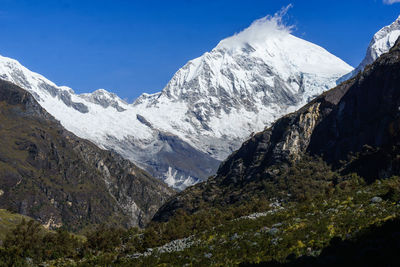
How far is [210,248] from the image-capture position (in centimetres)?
5019

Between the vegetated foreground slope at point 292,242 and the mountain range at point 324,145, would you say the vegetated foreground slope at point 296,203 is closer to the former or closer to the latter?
the vegetated foreground slope at point 292,242

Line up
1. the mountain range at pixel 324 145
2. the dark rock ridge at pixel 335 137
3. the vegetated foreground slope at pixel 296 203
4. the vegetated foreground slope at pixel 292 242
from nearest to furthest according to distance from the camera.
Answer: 1. the vegetated foreground slope at pixel 292 242
2. the vegetated foreground slope at pixel 296 203
3. the mountain range at pixel 324 145
4. the dark rock ridge at pixel 335 137

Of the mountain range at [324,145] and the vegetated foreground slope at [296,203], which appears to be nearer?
the vegetated foreground slope at [296,203]

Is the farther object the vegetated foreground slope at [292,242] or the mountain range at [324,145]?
the mountain range at [324,145]

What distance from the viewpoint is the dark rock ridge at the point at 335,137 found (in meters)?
116

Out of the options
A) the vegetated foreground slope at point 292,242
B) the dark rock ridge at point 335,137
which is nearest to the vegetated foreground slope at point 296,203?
the vegetated foreground slope at point 292,242

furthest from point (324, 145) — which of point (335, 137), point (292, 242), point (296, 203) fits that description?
point (292, 242)

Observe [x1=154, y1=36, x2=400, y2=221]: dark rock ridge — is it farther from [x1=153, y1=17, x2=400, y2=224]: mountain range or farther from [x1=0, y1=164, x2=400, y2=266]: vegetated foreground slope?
[x1=0, y1=164, x2=400, y2=266]: vegetated foreground slope

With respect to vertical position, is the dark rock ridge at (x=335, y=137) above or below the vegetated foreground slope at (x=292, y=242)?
above

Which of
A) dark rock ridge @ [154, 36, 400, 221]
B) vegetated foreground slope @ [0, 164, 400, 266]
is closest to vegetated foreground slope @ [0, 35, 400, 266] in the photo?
vegetated foreground slope @ [0, 164, 400, 266]

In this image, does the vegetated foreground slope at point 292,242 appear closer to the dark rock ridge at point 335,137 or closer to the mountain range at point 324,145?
the mountain range at point 324,145

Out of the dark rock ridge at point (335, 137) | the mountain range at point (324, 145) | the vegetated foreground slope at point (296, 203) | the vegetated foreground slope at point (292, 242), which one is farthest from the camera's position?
the dark rock ridge at point (335, 137)

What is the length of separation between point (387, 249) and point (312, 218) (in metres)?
22.5

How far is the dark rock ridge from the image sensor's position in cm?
11581
